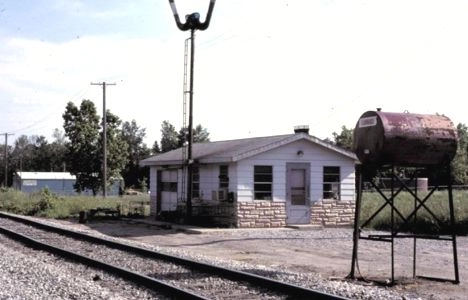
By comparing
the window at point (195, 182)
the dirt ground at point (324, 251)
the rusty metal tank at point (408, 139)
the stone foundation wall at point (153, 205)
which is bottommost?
the dirt ground at point (324, 251)

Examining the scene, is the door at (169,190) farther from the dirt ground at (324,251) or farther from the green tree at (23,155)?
the green tree at (23,155)

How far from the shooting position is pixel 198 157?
25.3 m

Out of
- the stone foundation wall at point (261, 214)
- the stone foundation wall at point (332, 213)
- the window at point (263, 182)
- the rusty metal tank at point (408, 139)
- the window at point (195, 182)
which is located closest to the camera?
the rusty metal tank at point (408, 139)

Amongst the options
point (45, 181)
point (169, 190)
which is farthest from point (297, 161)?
point (45, 181)

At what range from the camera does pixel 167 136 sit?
114188 millimetres

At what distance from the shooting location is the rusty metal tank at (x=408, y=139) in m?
11.1

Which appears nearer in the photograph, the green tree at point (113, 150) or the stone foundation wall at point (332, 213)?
the stone foundation wall at point (332, 213)

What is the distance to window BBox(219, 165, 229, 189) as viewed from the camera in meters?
23.0

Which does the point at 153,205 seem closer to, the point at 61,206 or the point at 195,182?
the point at 195,182

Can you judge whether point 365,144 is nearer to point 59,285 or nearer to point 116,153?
point 59,285

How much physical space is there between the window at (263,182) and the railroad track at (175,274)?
6.19 meters

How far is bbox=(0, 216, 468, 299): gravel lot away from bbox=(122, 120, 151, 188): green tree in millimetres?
60408

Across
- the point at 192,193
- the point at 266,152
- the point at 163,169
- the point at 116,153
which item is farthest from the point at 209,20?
the point at 116,153

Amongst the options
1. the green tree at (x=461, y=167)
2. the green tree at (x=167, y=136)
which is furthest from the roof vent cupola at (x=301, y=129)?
the green tree at (x=167, y=136)
